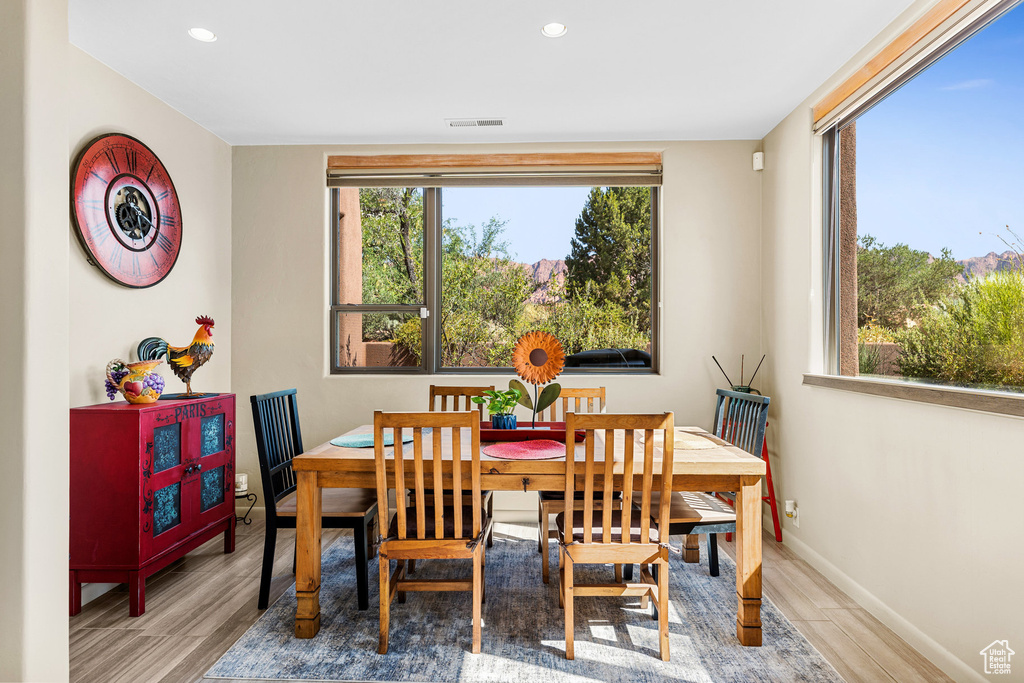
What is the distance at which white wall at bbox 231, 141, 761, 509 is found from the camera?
3877mm

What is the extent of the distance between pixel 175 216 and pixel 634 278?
2.89 metres

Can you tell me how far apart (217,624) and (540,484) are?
4.87 ft

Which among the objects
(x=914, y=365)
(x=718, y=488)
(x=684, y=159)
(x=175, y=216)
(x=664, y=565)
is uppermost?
(x=684, y=159)

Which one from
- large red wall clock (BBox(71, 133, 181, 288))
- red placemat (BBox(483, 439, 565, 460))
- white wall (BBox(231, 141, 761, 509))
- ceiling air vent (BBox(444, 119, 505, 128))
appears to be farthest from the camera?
white wall (BBox(231, 141, 761, 509))

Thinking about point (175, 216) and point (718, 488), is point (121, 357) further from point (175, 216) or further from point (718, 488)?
point (718, 488)

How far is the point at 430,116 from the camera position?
3496 millimetres

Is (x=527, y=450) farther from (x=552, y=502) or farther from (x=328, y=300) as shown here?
(x=328, y=300)

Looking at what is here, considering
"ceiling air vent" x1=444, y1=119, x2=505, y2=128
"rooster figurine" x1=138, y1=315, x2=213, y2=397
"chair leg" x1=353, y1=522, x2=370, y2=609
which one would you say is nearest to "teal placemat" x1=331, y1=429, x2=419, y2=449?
"chair leg" x1=353, y1=522, x2=370, y2=609

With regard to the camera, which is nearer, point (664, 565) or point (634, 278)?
point (664, 565)

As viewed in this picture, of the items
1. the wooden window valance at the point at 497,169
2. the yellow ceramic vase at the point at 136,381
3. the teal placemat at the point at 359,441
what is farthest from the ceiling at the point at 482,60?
the teal placemat at the point at 359,441

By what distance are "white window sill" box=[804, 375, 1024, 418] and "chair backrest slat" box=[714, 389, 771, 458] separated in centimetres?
38

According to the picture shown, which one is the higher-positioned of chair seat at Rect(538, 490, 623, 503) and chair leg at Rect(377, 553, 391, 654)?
chair seat at Rect(538, 490, 623, 503)

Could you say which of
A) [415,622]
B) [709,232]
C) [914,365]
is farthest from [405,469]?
[709,232]

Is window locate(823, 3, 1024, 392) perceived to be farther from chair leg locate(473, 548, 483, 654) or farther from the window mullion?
the window mullion
